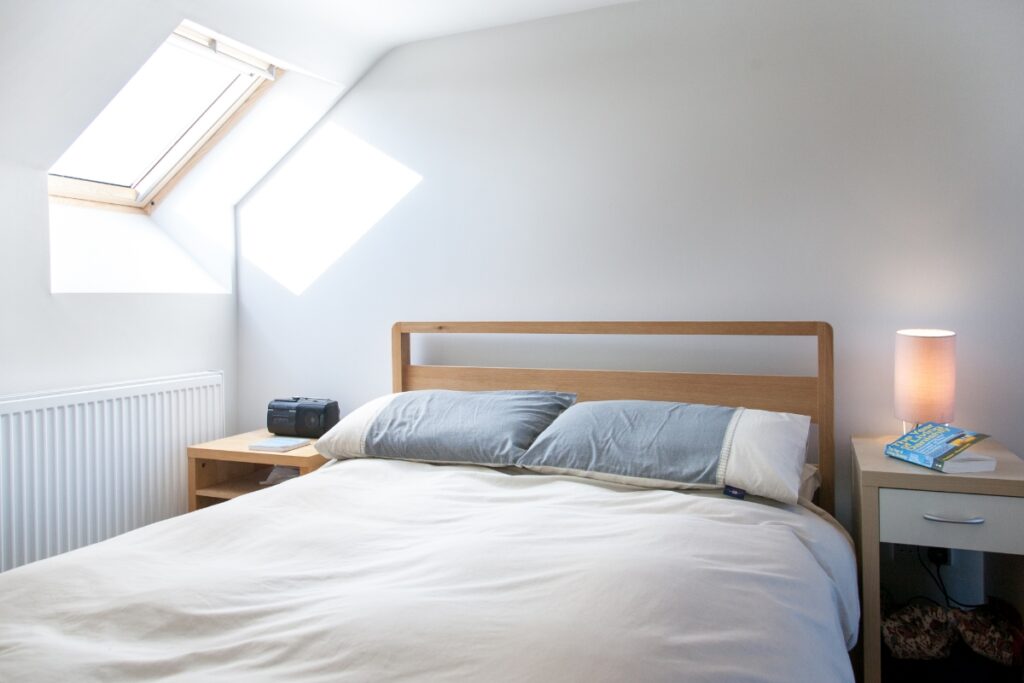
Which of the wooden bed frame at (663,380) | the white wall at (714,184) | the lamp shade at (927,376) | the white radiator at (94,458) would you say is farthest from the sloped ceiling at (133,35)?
the lamp shade at (927,376)

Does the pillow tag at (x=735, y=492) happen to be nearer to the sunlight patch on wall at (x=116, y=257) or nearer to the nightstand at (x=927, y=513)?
the nightstand at (x=927, y=513)

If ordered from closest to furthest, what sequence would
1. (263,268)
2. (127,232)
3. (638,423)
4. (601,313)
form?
(638,423) < (601,313) < (127,232) < (263,268)

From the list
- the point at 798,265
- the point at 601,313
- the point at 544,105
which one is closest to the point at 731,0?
the point at 544,105

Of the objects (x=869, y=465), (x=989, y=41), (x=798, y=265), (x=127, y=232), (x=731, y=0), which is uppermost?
(x=731, y=0)

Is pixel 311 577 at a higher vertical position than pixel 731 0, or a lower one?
lower

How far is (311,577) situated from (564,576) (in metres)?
0.51

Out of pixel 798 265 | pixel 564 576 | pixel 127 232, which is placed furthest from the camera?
pixel 127 232

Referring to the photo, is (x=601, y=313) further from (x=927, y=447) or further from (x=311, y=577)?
(x=311, y=577)

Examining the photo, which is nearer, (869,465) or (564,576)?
(564,576)

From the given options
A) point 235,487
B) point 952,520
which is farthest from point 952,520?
point 235,487

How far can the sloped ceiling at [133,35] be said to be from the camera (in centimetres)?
225

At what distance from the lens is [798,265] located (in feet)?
8.21

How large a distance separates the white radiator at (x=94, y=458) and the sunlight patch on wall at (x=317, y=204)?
0.62 meters

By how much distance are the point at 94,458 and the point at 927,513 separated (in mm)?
2706
